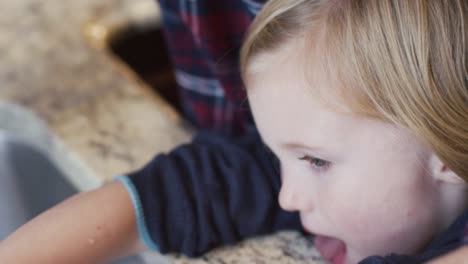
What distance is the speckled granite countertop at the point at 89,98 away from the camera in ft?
2.51

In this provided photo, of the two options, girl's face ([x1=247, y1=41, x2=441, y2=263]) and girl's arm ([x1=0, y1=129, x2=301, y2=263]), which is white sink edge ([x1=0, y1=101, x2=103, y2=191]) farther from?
girl's face ([x1=247, y1=41, x2=441, y2=263])

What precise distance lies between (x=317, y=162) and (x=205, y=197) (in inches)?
5.4

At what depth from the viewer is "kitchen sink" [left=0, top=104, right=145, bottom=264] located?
2.69 ft

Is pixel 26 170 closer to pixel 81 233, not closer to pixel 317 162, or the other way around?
pixel 81 233

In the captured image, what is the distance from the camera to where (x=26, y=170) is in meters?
0.87

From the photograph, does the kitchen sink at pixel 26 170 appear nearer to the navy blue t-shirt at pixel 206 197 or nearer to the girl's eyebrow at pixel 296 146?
the navy blue t-shirt at pixel 206 197

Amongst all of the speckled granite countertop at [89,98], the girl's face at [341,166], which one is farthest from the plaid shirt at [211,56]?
the girl's face at [341,166]

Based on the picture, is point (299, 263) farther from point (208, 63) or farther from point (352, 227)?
point (208, 63)

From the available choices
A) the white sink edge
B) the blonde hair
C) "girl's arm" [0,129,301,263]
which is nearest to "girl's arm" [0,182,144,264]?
"girl's arm" [0,129,301,263]

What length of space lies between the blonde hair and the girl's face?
0.06 ft

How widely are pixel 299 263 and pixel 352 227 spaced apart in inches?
2.9

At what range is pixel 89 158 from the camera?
88 centimetres

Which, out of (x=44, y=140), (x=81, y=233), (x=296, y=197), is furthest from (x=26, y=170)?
(x=296, y=197)

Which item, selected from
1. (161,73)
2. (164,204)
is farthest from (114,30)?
(164,204)
